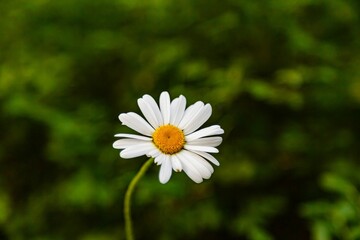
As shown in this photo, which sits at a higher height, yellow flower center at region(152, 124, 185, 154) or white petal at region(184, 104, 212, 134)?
white petal at region(184, 104, 212, 134)

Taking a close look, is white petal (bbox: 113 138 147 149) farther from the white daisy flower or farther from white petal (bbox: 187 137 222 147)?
white petal (bbox: 187 137 222 147)

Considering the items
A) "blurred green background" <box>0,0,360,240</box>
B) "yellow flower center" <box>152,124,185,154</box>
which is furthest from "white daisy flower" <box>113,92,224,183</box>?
"blurred green background" <box>0,0,360,240</box>

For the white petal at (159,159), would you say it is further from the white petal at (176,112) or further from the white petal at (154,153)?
the white petal at (176,112)

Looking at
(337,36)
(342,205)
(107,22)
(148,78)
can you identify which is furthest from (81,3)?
(342,205)

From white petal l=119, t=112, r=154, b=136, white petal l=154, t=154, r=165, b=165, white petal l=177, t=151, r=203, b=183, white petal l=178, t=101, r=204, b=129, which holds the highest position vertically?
white petal l=178, t=101, r=204, b=129

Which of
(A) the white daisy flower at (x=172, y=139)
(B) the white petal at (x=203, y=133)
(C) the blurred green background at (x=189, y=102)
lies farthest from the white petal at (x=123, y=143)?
(C) the blurred green background at (x=189, y=102)

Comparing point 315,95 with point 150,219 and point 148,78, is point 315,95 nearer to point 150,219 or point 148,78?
point 148,78

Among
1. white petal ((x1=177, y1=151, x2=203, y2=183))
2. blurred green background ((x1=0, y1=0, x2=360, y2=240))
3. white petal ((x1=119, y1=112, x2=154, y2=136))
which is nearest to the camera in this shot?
white petal ((x1=177, y1=151, x2=203, y2=183))
